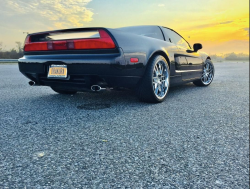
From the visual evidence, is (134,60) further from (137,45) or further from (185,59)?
(185,59)

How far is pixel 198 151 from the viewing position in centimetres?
183

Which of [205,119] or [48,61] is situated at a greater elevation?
[48,61]

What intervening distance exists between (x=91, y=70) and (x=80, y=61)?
0.61 ft

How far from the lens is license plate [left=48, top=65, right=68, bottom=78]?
10.4 feet

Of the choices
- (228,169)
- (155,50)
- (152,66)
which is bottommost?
(228,169)

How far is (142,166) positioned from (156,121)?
Result: 43.4 inches

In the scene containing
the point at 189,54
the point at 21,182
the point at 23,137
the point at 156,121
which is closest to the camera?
the point at 21,182

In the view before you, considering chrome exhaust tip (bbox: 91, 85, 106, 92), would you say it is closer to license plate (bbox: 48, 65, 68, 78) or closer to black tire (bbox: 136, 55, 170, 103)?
license plate (bbox: 48, 65, 68, 78)

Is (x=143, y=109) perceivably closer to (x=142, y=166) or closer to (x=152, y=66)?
(x=152, y=66)

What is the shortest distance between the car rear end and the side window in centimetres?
150

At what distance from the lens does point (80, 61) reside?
3.04m

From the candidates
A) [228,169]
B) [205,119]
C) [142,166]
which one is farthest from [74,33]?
[228,169]

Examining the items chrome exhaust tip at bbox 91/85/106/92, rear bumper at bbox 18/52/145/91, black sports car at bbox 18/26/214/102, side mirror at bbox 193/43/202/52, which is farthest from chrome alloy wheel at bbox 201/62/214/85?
chrome exhaust tip at bbox 91/85/106/92

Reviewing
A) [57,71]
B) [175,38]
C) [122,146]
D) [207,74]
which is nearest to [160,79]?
[175,38]
